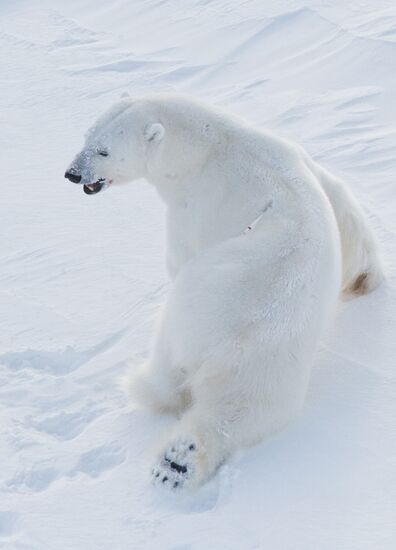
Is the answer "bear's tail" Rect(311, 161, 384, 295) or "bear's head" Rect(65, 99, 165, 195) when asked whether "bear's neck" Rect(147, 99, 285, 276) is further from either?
"bear's tail" Rect(311, 161, 384, 295)

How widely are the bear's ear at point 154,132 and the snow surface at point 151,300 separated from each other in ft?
3.09

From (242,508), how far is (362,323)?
1.42 m

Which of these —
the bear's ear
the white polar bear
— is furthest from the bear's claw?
the bear's ear

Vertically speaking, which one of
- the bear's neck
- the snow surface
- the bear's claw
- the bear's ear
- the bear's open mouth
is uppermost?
the bear's ear

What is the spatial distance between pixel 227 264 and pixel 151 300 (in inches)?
49.9

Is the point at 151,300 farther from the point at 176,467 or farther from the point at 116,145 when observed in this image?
the point at 176,467

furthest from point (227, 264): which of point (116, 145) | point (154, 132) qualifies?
point (116, 145)

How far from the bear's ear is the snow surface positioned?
0.94 metres

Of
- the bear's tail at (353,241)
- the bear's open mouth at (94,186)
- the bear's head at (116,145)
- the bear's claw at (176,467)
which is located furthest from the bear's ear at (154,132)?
the bear's claw at (176,467)

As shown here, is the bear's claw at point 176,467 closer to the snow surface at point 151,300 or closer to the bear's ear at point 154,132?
the snow surface at point 151,300

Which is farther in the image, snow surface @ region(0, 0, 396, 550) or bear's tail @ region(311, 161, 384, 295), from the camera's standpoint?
bear's tail @ region(311, 161, 384, 295)

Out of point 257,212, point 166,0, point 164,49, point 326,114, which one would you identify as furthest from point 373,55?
point 257,212

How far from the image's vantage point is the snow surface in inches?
122

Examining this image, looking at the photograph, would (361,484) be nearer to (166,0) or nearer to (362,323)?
(362,323)
